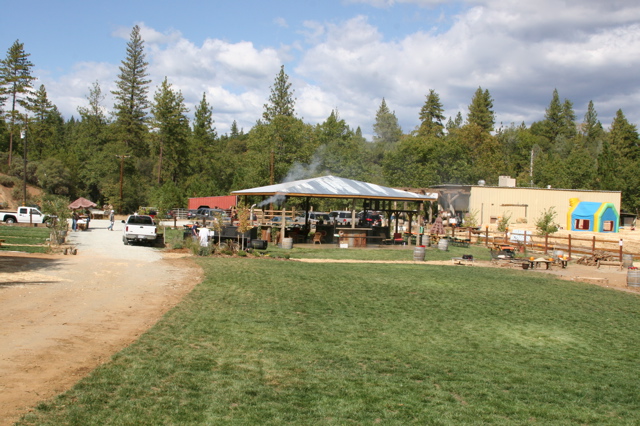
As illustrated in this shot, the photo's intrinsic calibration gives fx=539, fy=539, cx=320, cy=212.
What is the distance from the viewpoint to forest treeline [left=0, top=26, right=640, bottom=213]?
202 feet

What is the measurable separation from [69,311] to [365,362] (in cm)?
583

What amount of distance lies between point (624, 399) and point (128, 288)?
A: 35.3 feet

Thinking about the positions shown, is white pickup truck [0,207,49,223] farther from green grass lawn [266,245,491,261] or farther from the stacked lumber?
the stacked lumber

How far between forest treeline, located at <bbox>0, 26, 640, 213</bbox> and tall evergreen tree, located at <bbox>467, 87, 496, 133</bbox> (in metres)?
0.25

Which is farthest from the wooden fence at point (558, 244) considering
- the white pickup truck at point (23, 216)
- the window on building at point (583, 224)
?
the white pickup truck at point (23, 216)

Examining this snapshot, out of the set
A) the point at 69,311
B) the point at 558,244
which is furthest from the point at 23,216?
the point at 558,244

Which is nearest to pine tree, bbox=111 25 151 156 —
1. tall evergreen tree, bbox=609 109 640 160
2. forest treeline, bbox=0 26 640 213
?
forest treeline, bbox=0 26 640 213

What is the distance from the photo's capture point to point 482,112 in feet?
308

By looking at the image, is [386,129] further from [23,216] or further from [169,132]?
[23,216]

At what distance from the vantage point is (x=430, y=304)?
13.6m

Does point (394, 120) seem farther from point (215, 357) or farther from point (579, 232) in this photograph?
point (215, 357)

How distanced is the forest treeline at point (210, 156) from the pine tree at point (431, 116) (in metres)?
1.47

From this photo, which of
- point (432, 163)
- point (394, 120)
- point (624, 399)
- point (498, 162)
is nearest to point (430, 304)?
point (624, 399)

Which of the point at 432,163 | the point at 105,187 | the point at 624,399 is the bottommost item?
the point at 624,399
